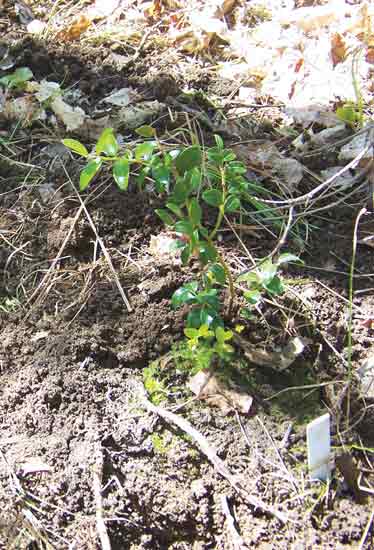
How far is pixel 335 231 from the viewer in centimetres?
211

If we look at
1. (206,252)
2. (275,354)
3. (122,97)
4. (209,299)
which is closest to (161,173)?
(206,252)

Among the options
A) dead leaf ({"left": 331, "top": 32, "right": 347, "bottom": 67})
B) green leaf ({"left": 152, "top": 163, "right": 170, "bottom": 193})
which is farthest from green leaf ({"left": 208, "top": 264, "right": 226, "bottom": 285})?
dead leaf ({"left": 331, "top": 32, "right": 347, "bottom": 67})

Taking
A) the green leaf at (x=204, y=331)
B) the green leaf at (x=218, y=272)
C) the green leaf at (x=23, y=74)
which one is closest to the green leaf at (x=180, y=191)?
the green leaf at (x=218, y=272)

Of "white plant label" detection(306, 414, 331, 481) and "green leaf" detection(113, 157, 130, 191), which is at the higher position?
"green leaf" detection(113, 157, 130, 191)

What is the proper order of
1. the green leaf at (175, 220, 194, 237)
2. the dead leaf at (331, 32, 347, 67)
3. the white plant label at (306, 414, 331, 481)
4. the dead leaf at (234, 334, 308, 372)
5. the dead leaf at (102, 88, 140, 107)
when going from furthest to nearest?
the dead leaf at (331, 32, 347, 67) < the dead leaf at (102, 88, 140, 107) < the dead leaf at (234, 334, 308, 372) < the green leaf at (175, 220, 194, 237) < the white plant label at (306, 414, 331, 481)

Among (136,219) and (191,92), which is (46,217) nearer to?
(136,219)

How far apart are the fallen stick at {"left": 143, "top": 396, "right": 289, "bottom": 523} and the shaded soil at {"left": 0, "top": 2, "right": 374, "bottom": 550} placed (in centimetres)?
2

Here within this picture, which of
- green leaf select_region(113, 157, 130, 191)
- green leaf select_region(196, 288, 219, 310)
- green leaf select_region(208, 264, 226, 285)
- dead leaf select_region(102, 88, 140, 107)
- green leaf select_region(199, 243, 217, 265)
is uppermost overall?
green leaf select_region(113, 157, 130, 191)

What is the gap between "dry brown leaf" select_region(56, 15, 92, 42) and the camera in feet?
9.42

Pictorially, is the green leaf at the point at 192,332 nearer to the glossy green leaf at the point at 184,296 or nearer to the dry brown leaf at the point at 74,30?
the glossy green leaf at the point at 184,296

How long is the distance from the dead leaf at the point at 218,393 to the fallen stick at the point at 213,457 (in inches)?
3.8

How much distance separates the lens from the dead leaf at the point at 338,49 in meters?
2.65

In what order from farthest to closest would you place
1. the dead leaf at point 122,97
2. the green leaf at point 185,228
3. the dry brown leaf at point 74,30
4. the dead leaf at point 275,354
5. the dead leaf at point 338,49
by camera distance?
the dry brown leaf at point 74,30
the dead leaf at point 338,49
the dead leaf at point 122,97
the dead leaf at point 275,354
the green leaf at point 185,228

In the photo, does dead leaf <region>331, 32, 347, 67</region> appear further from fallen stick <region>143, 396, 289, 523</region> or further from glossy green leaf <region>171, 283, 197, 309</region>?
fallen stick <region>143, 396, 289, 523</region>
